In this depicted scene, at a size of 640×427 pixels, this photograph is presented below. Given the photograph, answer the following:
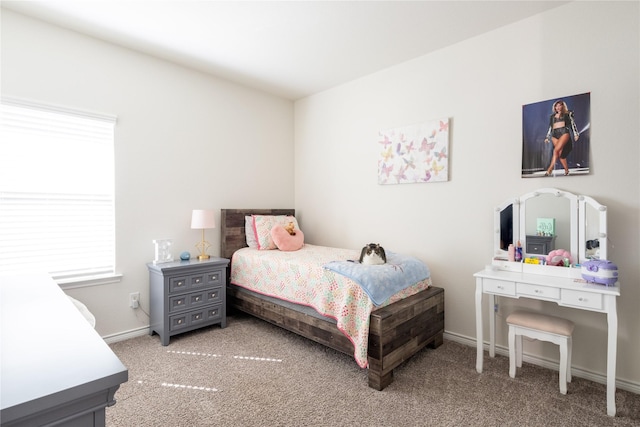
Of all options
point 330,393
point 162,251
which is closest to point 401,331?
point 330,393

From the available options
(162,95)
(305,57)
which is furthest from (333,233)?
(162,95)

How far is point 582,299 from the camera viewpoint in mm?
1994

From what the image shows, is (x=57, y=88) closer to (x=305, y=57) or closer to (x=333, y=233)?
(x=305, y=57)

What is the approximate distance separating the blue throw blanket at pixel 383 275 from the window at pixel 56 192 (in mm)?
2098

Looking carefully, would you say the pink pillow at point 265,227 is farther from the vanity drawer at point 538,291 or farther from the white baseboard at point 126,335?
the vanity drawer at point 538,291

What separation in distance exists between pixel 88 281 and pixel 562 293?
3.62 m

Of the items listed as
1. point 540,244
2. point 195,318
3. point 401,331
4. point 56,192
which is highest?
point 56,192

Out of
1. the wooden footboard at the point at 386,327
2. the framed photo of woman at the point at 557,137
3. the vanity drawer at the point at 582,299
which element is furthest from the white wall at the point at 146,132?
the vanity drawer at the point at 582,299

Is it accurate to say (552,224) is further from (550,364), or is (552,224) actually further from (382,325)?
(382,325)

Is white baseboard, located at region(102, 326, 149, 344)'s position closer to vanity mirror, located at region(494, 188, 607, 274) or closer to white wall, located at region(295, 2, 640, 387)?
white wall, located at region(295, 2, 640, 387)

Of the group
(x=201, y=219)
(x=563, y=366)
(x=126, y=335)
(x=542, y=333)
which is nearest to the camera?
(x=563, y=366)

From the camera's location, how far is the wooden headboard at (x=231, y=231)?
368cm

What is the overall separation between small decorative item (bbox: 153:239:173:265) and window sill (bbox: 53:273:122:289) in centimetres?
35

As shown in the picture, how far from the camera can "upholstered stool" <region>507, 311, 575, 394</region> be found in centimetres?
211
